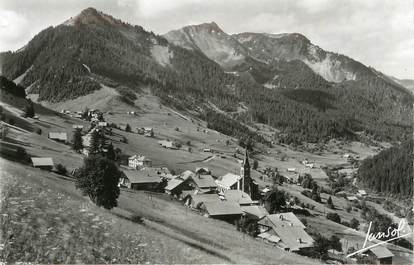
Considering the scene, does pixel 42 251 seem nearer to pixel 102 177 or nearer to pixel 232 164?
pixel 102 177

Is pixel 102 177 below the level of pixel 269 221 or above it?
above

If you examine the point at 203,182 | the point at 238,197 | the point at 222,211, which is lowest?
the point at 222,211

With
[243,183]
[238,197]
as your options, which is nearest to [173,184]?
[238,197]

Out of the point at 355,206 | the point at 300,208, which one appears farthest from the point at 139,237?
the point at 355,206

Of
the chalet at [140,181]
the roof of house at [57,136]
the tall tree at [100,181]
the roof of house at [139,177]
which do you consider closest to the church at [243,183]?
the chalet at [140,181]

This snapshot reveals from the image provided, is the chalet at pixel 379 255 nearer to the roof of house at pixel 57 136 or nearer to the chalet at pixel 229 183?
the chalet at pixel 229 183

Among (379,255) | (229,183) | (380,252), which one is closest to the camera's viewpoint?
(379,255)

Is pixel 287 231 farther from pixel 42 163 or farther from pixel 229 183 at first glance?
pixel 42 163
